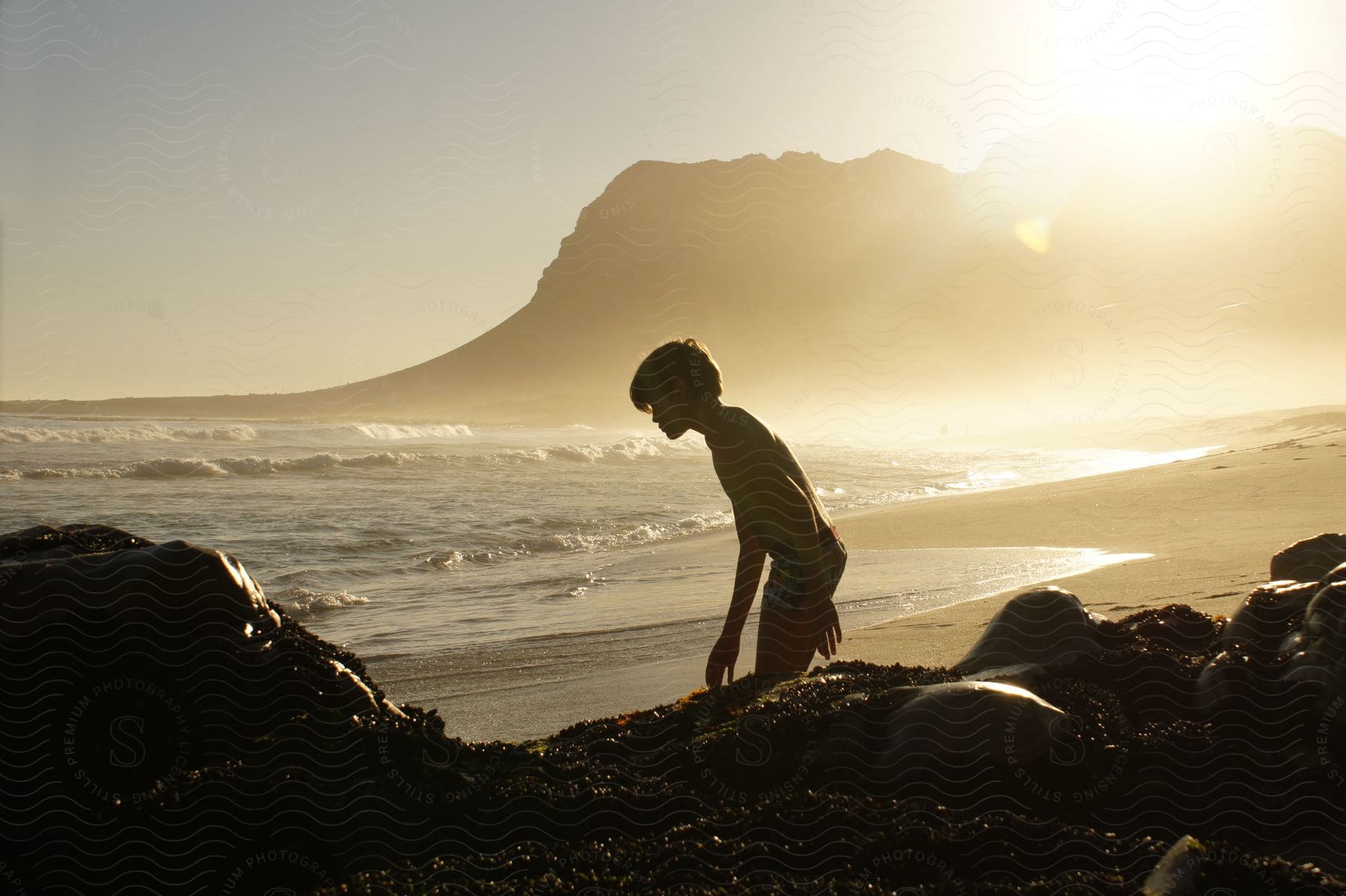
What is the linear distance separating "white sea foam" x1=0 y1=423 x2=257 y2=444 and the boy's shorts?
24739mm

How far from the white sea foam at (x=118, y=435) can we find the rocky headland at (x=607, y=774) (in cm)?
2448

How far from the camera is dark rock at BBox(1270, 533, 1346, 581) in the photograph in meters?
4.21

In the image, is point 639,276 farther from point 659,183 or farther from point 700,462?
point 700,462

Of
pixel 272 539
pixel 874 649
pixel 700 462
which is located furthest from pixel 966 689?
pixel 700 462

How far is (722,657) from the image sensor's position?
11.5 feet

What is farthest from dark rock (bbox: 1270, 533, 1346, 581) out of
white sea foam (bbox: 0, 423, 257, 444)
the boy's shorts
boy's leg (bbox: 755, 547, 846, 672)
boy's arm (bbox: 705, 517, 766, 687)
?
white sea foam (bbox: 0, 423, 257, 444)

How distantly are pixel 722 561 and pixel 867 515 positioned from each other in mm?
4176

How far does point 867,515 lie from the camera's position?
12539 mm

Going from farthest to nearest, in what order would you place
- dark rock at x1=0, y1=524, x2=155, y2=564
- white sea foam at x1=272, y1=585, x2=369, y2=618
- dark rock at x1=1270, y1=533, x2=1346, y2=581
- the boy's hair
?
white sea foam at x1=272, y1=585, x2=369, y2=618
dark rock at x1=1270, y1=533, x2=1346, y2=581
the boy's hair
dark rock at x1=0, y1=524, x2=155, y2=564

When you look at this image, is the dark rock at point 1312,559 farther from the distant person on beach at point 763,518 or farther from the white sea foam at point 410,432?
the white sea foam at point 410,432

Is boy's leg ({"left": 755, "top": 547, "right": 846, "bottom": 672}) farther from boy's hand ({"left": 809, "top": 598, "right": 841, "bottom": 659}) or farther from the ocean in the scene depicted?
the ocean

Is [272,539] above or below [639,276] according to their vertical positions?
below

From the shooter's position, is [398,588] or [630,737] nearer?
[630,737]

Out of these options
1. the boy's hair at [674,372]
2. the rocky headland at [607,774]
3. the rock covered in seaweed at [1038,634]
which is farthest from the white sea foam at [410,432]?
the rocky headland at [607,774]
